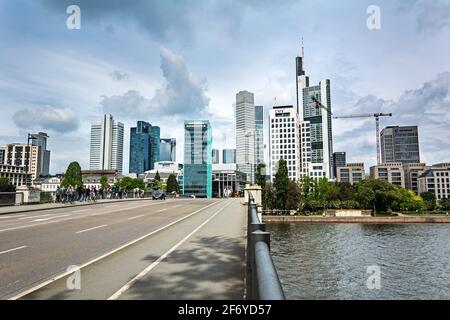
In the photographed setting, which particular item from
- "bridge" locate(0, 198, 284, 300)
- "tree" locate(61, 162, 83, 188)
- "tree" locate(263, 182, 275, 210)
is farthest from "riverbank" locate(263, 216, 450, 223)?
"bridge" locate(0, 198, 284, 300)

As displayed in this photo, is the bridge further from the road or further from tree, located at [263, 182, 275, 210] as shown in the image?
tree, located at [263, 182, 275, 210]

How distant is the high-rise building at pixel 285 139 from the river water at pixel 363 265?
111 m

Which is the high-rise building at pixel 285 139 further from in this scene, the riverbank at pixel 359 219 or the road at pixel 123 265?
the road at pixel 123 265

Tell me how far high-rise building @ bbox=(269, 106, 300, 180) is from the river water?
11134cm

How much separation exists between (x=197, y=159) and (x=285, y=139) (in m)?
50.2

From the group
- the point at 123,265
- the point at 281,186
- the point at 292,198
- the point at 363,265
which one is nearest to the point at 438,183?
the point at 292,198

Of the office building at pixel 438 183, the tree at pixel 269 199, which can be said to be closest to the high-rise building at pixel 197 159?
the tree at pixel 269 199

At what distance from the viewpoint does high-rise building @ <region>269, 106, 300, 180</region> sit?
583 ft

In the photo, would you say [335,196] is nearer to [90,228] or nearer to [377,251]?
[377,251]

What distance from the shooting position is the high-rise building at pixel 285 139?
177750mm

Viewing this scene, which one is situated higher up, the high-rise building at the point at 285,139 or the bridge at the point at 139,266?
the high-rise building at the point at 285,139

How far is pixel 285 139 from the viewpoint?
181250 mm

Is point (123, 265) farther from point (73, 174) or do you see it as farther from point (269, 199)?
point (73, 174)

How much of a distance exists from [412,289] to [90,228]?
28846mm
